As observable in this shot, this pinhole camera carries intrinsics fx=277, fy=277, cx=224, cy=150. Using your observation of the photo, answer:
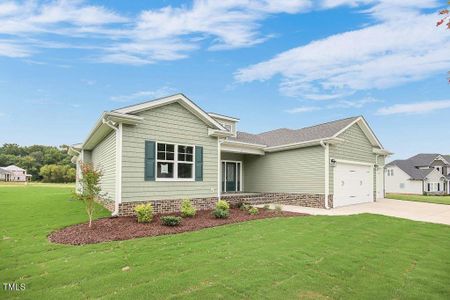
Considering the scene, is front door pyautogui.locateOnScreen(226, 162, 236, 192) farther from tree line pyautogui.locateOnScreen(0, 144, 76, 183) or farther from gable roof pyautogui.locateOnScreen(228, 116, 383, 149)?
tree line pyautogui.locateOnScreen(0, 144, 76, 183)

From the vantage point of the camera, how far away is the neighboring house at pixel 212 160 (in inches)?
408

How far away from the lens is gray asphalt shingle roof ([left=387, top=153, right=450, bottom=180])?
4134 cm

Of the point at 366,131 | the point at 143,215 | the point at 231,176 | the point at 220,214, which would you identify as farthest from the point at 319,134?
the point at 143,215

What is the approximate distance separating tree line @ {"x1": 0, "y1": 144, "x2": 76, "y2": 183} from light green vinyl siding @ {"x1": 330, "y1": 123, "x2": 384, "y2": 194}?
4687cm

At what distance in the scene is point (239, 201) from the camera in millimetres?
14859

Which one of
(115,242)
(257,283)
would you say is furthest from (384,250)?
(115,242)

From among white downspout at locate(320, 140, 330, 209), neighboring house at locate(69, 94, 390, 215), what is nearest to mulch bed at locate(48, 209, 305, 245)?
neighboring house at locate(69, 94, 390, 215)

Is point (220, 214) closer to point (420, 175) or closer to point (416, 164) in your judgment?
point (420, 175)

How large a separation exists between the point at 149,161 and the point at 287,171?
8.67m

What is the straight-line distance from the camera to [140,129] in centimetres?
1058

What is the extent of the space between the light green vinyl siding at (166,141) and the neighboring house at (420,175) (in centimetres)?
4055

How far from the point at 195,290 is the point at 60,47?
15.2 metres

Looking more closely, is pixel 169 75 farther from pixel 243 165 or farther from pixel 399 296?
pixel 399 296

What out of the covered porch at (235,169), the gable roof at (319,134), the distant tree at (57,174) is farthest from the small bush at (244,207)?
the distant tree at (57,174)
